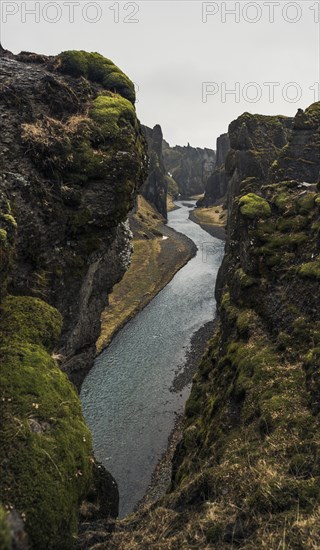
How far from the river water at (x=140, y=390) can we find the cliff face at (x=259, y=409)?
998cm

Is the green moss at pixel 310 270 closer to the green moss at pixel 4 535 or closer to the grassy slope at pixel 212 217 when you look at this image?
the green moss at pixel 4 535

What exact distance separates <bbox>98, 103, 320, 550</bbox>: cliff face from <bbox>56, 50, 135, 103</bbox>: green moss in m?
14.1

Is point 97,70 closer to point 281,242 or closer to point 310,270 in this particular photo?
point 281,242

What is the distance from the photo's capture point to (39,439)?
10742 millimetres

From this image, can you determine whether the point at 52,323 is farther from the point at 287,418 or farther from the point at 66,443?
the point at 287,418

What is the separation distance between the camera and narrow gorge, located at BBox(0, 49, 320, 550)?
404 inches

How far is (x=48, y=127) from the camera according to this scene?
2223 centimetres

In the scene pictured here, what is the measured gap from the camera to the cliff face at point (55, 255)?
10234 mm

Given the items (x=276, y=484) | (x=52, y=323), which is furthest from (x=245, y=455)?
(x=52, y=323)

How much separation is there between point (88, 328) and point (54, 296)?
7205 millimetres

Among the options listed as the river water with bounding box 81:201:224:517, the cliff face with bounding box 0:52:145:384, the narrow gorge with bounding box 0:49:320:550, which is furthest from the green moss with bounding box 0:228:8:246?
the river water with bounding box 81:201:224:517

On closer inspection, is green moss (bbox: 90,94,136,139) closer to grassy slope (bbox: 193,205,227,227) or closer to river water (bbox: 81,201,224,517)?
river water (bbox: 81,201,224,517)

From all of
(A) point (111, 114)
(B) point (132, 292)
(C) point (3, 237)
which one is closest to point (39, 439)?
(C) point (3, 237)

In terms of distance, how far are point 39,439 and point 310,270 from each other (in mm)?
16934
